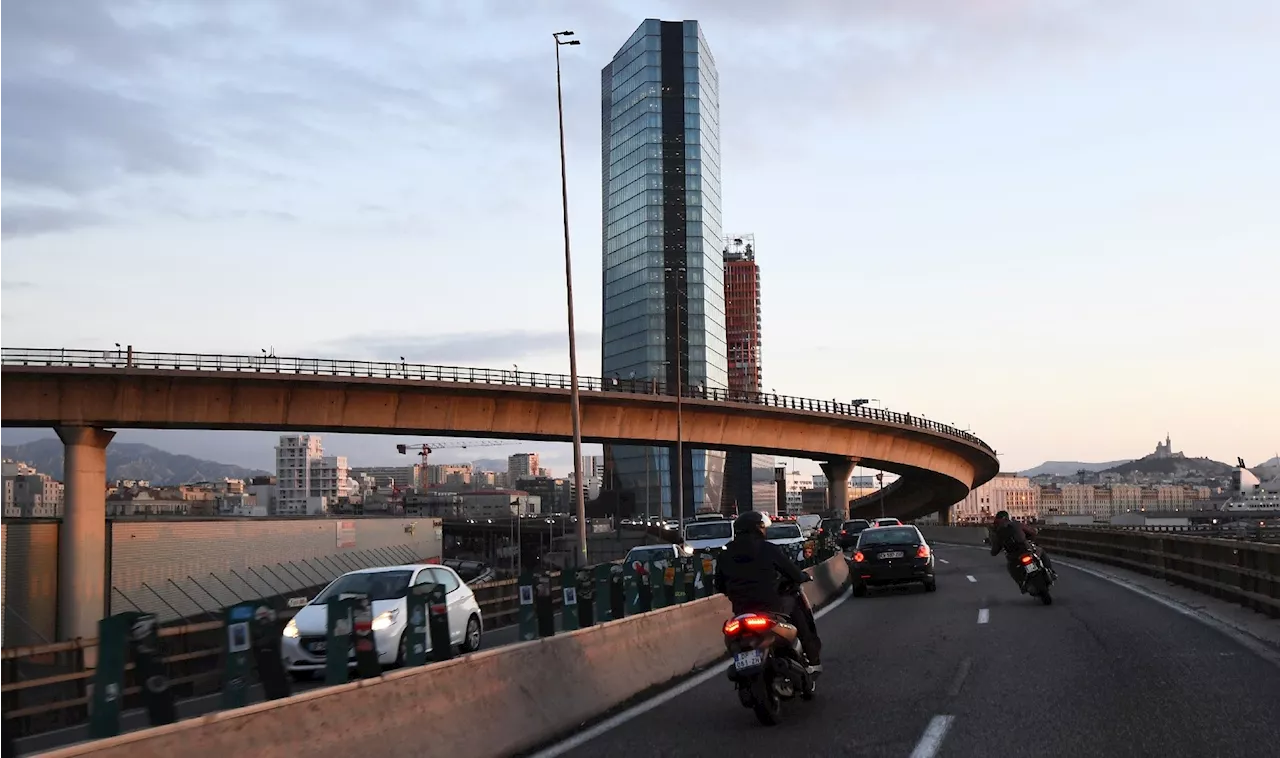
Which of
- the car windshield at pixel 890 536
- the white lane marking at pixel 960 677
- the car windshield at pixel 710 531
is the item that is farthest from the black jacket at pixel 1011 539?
the car windshield at pixel 710 531

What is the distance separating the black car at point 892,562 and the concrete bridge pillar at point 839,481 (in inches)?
2054

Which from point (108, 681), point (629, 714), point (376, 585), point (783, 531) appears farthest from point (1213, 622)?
point (783, 531)

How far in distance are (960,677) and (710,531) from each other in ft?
98.4

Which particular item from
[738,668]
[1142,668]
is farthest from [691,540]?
[738,668]

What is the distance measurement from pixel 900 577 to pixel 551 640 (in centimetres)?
1607

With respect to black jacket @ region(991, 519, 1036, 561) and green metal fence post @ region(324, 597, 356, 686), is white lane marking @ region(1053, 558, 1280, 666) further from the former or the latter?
green metal fence post @ region(324, 597, 356, 686)

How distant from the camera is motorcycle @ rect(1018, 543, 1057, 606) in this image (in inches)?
851

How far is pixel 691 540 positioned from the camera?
42781 millimetres

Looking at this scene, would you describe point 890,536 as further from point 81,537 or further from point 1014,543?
point 81,537

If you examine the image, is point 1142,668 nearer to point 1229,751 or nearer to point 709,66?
point 1229,751

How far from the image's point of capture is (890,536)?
2652 centimetres

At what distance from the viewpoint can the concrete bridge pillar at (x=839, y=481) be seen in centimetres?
8000

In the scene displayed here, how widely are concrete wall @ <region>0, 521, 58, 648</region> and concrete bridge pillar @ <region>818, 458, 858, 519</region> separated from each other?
46285 mm

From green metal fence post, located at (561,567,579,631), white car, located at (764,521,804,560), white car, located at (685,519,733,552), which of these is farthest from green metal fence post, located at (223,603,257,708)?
white car, located at (685,519,733,552)
